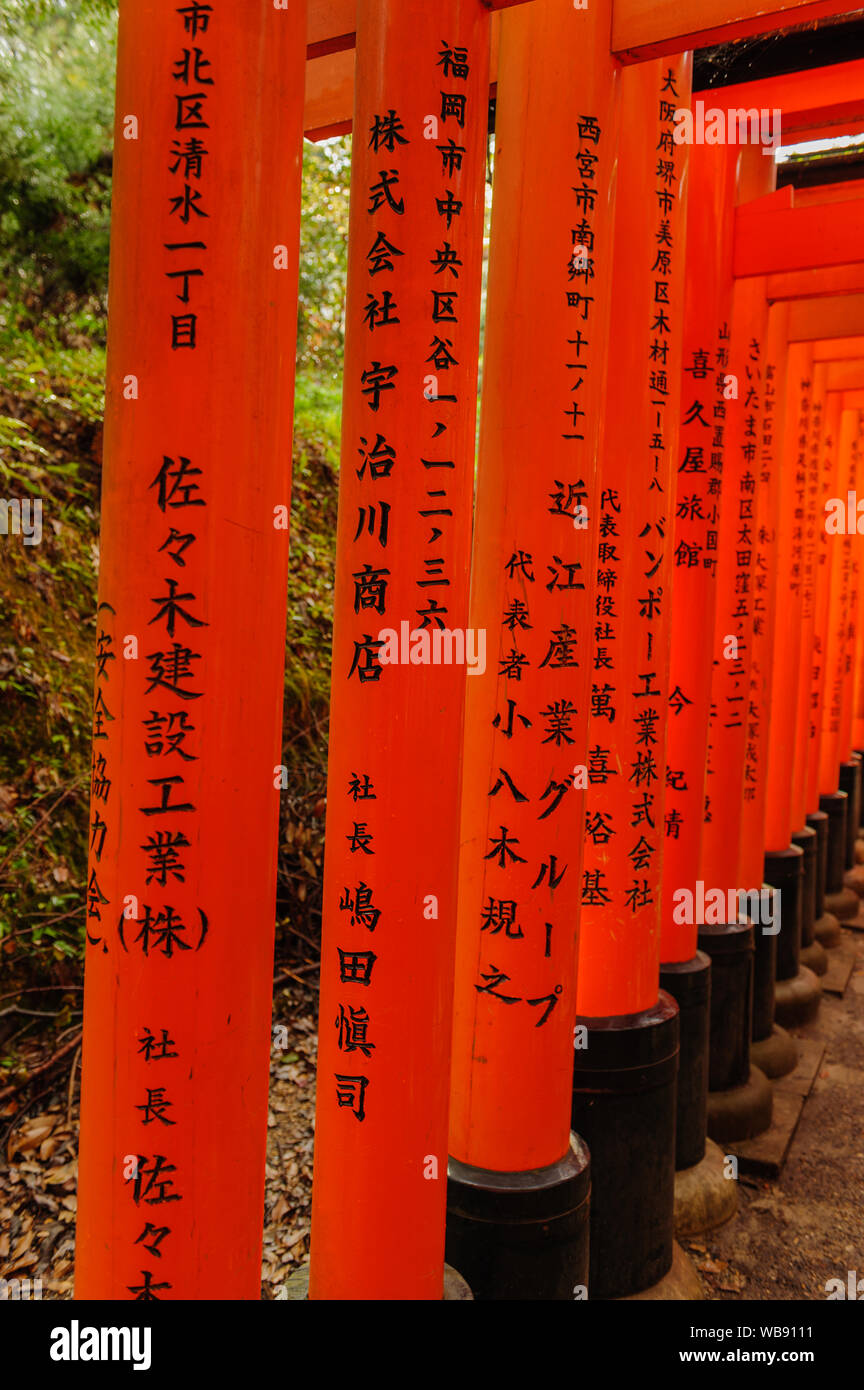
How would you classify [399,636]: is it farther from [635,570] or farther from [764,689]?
[764,689]

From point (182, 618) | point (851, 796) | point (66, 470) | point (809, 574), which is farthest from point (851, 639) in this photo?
point (182, 618)

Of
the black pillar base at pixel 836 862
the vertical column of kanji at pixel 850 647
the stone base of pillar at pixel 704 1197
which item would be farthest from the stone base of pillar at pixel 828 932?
the stone base of pillar at pixel 704 1197

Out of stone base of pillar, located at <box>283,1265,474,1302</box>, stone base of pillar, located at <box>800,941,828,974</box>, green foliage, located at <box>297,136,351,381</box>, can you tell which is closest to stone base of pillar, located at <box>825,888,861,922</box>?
stone base of pillar, located at <box>800,941,828,974</box>

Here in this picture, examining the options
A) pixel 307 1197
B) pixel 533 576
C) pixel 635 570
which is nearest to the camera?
pixel 533 576

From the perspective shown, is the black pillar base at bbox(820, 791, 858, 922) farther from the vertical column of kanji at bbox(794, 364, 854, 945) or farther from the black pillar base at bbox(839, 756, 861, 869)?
the black pillar base at bbox(839, 756, 861, 869)

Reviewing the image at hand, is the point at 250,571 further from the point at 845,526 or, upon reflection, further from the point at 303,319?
the point at 845,526

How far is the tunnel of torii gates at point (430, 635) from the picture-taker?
6.43ft

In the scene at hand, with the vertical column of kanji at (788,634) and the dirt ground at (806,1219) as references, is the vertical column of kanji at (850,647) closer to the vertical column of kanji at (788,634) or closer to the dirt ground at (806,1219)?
the vertical column of kanji at (788,634)

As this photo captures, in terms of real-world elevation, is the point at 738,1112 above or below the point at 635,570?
below

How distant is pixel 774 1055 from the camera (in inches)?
242

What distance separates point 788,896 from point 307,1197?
4218 millimetres

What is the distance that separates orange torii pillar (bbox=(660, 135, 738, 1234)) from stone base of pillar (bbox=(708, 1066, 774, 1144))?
0.61 meters

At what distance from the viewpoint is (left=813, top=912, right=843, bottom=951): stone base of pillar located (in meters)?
8.72
